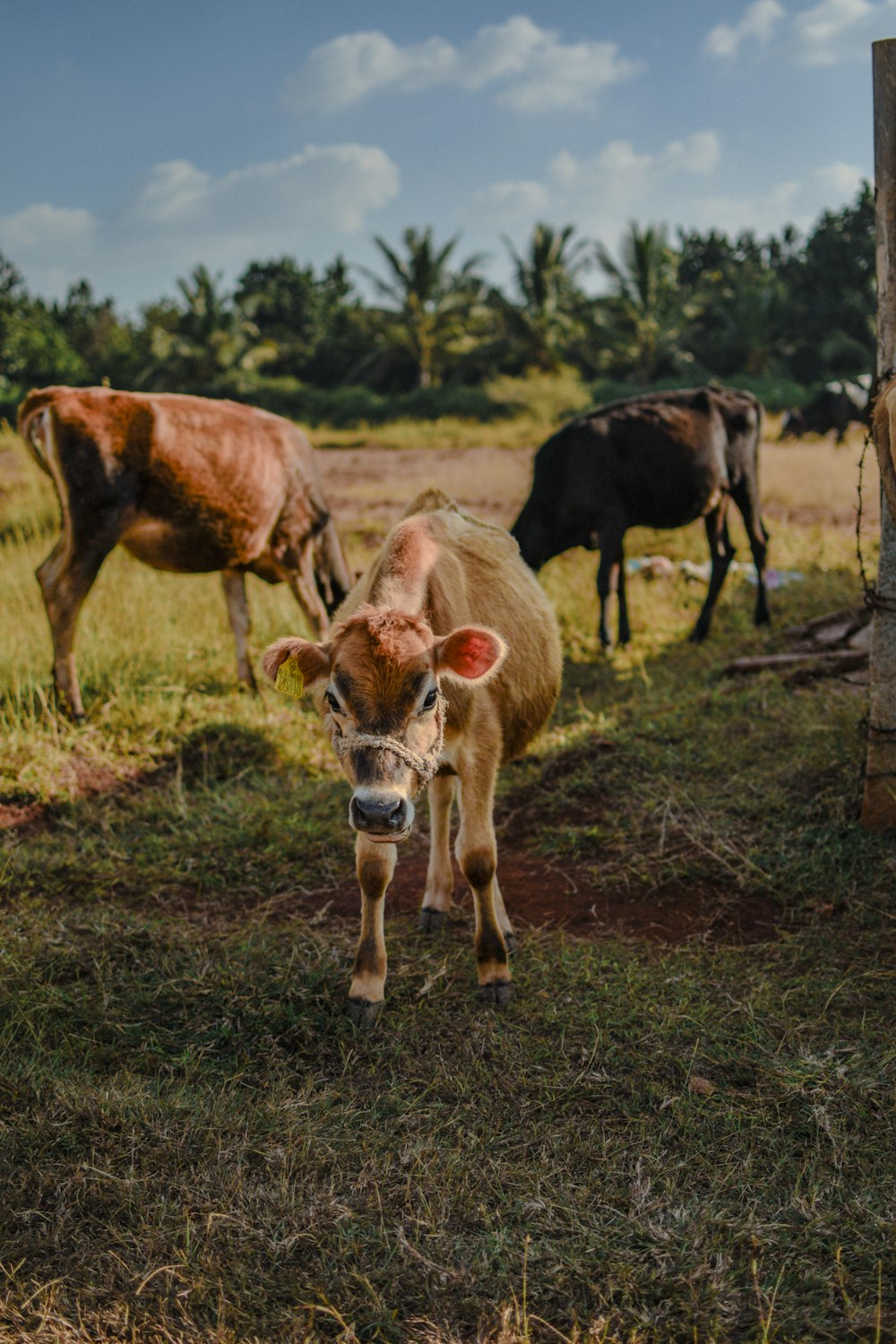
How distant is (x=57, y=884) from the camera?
15.8 ft

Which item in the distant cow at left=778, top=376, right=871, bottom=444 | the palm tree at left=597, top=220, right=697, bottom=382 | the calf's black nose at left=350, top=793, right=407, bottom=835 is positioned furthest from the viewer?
the palm tree at left=597, top=220, right=697, bottom=382

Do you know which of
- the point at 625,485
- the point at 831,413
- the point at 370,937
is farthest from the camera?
the point at 831,413

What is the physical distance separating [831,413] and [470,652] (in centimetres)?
2269

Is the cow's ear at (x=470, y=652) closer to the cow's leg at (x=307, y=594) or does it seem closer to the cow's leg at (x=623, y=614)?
the cow's leg at (x=307, y=594)

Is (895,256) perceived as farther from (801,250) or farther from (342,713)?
(801,250)

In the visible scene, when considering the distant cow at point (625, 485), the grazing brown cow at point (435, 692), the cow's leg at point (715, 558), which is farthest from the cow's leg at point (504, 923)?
the cow's leg at point (715, 558)

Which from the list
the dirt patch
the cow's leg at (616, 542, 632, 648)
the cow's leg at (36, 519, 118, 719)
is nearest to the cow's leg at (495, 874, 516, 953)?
the cow's leg at (36, 519, 118, 719)

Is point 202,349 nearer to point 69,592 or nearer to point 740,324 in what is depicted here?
point 740,324

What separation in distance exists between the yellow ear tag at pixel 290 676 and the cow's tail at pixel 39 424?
158 inches

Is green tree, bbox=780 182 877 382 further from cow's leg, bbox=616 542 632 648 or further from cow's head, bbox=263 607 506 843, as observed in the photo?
cow's head, bbox=263 607 506 843

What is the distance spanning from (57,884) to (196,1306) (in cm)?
272

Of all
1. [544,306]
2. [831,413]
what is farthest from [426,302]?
[831,413]

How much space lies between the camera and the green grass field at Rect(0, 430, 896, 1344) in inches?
96.7

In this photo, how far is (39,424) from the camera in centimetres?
662
